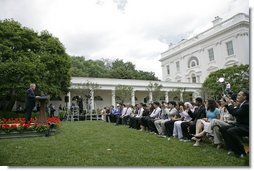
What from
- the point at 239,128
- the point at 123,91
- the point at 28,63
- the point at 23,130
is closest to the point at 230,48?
the point at 123,91

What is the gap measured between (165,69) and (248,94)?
110 feet

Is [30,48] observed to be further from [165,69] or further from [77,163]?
[165,69]

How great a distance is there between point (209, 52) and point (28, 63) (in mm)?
22316

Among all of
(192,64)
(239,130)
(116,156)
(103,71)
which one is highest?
(103,71)

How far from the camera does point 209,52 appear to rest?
30109 mm

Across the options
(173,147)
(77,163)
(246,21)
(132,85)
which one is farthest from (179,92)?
(77,163)

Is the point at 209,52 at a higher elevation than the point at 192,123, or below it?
higher

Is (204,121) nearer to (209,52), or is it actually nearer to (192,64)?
(209,52)

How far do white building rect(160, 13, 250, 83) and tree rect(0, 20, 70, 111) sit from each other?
58.6 ft

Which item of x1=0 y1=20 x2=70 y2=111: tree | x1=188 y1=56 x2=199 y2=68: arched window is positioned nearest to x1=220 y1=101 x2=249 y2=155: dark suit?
x1=0 y1=20 x2=70 y2=111: tree

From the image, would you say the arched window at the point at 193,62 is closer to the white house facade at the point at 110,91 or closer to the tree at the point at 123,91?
the white house facade at the point at 110,91

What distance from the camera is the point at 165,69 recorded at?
37562 millimetres

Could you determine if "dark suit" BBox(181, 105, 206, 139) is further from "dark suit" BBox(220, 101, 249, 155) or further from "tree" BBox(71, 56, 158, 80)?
"tree" BBox(71, 56, 158, 80)

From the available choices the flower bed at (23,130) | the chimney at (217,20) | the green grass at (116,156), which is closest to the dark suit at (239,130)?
the green grass at (116,156)
